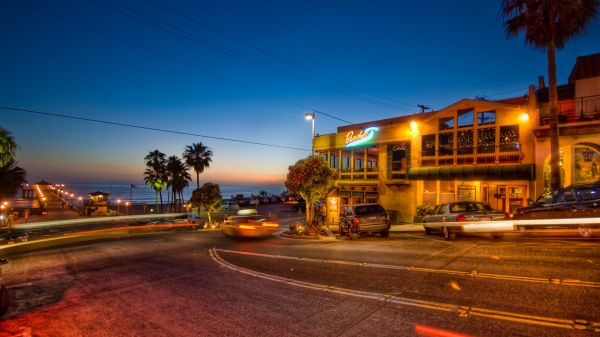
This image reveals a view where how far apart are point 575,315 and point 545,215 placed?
9.33 meters

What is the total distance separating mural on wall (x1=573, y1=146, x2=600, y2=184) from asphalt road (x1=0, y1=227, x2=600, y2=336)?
8128 mm

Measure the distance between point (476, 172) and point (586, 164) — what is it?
5.22m

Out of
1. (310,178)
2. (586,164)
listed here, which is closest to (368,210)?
(310,178)

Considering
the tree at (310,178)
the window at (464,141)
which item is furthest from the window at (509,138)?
the tree at (310,178)

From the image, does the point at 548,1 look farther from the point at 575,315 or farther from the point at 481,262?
the point at 575,315

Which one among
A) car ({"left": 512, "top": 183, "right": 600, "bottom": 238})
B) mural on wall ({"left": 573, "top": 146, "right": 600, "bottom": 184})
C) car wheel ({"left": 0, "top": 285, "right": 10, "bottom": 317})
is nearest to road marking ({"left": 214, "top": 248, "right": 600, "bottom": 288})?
car ({"left": 512, "top": 183, "right": 600, "bottom": 238})

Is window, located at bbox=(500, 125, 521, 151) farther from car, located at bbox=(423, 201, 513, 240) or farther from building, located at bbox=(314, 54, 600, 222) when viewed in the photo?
car, located at bbox=(423, 201, 513, 240)

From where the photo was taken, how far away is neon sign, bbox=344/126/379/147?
27578 millimetres

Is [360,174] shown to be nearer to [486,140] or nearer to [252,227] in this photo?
[486,140]

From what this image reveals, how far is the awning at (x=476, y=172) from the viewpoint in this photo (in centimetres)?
1936

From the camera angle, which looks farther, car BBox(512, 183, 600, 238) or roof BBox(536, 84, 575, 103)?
roof BBox(536, 84, 575, 103)

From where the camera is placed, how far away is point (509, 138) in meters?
21.2

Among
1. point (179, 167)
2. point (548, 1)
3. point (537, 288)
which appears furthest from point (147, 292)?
point (179, 167)

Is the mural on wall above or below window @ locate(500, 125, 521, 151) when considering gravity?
below
